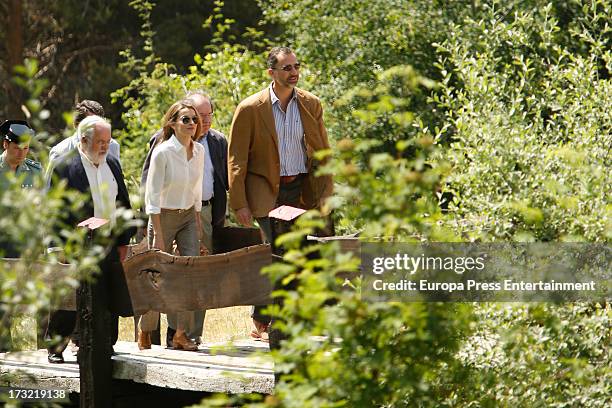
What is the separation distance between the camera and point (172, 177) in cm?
829

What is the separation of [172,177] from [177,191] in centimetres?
13

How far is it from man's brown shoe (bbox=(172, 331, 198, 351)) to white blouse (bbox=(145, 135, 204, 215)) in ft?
2.82

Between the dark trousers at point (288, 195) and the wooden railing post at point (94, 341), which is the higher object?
the dark trousers at point (288, 195)

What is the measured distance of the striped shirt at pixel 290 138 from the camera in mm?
8812

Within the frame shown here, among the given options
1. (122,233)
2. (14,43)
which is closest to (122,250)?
(122,233)

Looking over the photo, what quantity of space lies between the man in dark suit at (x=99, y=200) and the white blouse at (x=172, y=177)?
0.68 feet

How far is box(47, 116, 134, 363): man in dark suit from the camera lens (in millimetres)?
7719

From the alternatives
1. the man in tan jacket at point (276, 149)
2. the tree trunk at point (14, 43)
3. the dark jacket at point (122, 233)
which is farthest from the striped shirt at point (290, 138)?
the tree trunk at point (14, 43)

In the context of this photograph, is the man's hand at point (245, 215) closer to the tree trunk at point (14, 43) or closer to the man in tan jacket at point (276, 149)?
the man in tan jacket at point (276, 149)

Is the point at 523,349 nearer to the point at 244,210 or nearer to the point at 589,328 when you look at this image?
the point at 589,328

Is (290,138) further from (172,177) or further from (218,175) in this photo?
(172,177)

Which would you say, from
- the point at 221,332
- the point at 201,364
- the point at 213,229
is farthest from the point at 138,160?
the point at 201,364

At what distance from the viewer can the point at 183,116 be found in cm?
825

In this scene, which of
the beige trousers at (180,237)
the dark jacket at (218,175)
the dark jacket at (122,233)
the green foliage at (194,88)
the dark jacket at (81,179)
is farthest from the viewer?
the green foliage at (194,88)
